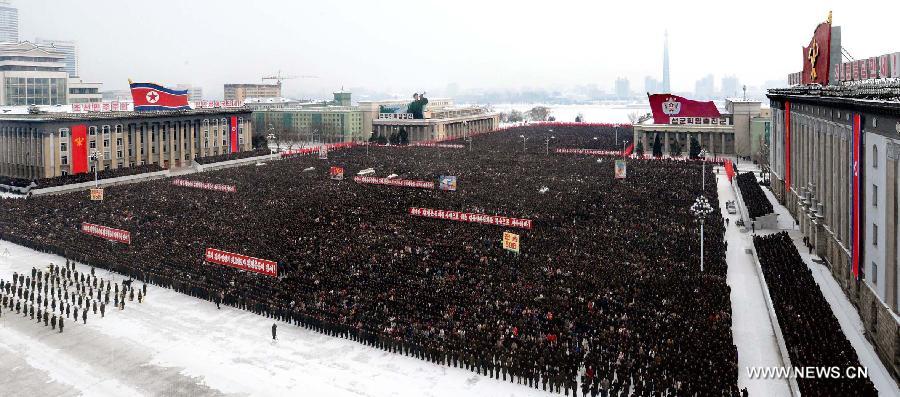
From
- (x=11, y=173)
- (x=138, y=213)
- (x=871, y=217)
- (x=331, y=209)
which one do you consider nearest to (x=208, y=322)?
(x=331, y=209)

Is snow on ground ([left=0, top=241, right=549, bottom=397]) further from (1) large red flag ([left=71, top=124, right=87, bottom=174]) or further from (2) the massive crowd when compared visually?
(1) large red flag ([left=71, top=124, right=87, bottom=174])

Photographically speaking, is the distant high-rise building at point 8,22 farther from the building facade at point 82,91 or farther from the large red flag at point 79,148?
the large red flag at point 79,148

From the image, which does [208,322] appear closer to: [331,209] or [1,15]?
[331,209]

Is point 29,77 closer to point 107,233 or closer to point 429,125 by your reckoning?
point 429,125

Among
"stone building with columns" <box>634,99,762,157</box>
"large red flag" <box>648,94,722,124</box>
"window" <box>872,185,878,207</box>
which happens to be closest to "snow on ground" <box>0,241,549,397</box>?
"window" <box>872,185,878,207</box>

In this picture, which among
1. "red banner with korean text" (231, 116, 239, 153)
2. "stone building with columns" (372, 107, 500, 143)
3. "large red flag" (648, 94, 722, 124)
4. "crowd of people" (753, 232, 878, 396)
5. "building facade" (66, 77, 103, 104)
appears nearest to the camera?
"crowd of people" (753, 232, 878, 396)

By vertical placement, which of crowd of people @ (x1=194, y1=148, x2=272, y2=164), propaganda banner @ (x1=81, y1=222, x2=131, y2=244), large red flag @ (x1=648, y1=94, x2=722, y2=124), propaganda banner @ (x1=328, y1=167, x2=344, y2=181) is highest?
large red flag @ (x1=648, y1=94, x2=722, y2=124)
